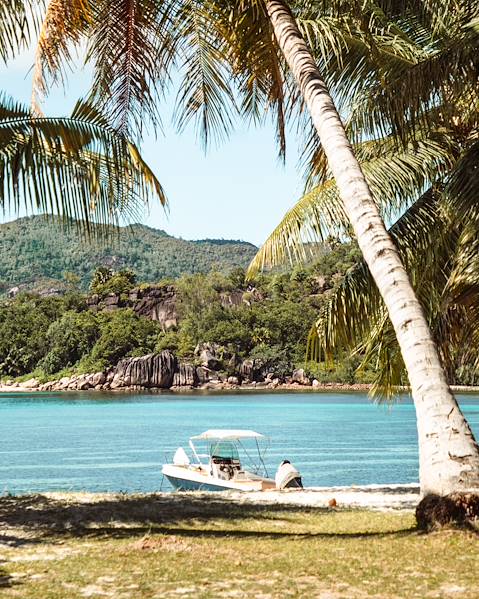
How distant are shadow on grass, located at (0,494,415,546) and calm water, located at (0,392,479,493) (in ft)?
46.1

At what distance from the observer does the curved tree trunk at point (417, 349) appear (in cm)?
734

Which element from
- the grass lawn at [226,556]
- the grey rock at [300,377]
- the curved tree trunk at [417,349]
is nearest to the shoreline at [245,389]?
the grey rock at [300,377]

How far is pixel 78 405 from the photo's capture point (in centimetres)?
7844

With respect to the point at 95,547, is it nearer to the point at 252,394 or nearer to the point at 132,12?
the point at 132,12

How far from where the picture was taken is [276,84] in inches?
412

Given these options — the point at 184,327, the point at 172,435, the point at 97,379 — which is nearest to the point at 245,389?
the point at 184,327

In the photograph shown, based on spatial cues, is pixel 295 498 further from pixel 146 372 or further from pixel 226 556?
pixel 146 372

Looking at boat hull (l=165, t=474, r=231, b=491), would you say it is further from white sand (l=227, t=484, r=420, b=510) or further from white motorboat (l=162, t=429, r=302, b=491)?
white sand (l=227, t=484, r=420, b=510)

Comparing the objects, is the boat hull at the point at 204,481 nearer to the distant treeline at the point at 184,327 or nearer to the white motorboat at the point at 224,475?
the white motorboat at the point at 224,475

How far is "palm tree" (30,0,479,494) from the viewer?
7.42m

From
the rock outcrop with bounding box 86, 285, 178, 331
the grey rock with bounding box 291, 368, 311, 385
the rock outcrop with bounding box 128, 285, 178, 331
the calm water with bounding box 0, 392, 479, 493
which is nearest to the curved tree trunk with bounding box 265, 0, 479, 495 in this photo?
the calm water with bounding box 0, 392, 479, 493

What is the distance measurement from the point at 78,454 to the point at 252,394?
55008mm

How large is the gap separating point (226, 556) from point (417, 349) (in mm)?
2306

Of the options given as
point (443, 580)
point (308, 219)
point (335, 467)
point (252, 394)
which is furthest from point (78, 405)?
point (443, 580)
